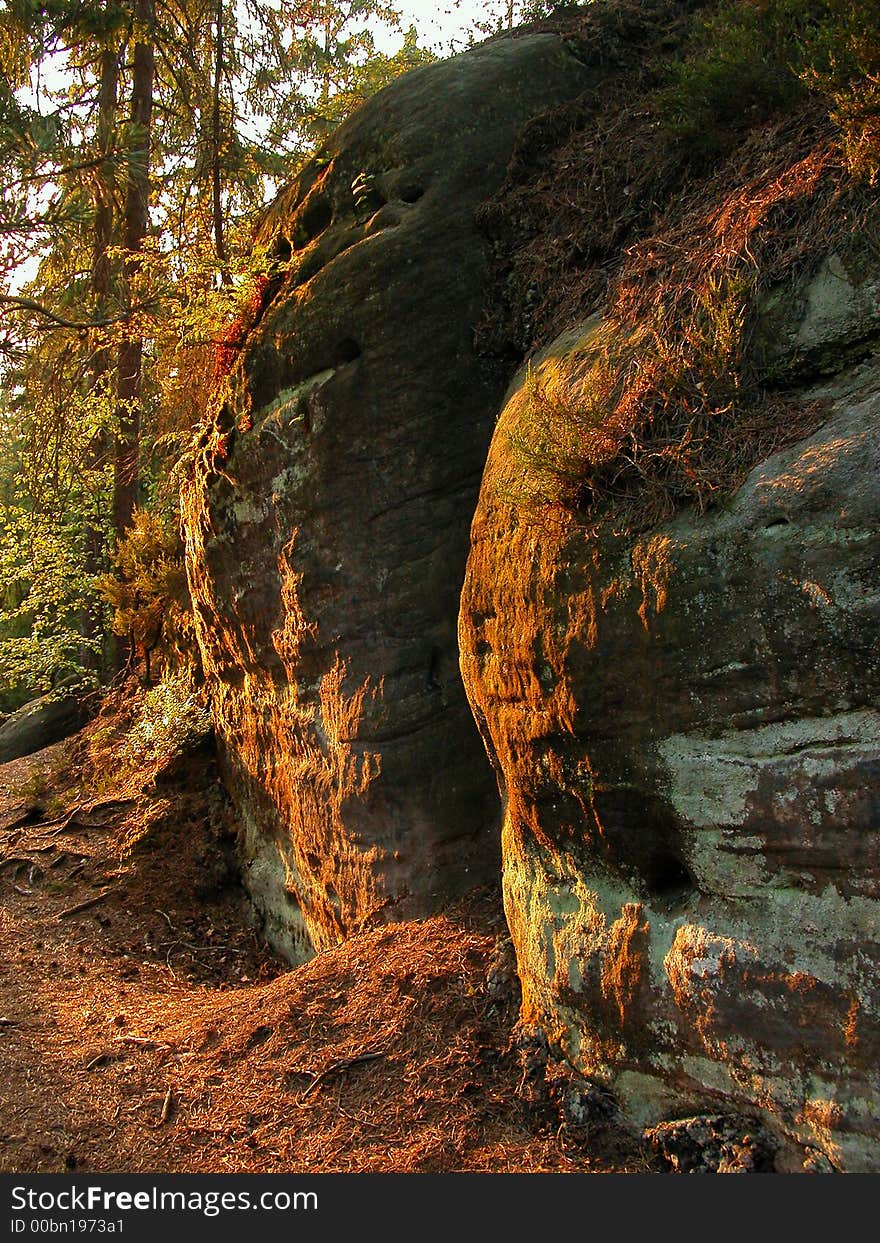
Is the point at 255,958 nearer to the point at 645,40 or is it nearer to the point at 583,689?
the point at 583,689

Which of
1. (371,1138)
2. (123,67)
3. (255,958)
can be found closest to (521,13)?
(123,67)

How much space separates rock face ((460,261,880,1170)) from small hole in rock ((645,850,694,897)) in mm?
12

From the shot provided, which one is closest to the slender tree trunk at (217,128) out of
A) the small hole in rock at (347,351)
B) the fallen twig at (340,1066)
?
the small hole in rock at (347,351)

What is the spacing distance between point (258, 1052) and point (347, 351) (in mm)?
4931

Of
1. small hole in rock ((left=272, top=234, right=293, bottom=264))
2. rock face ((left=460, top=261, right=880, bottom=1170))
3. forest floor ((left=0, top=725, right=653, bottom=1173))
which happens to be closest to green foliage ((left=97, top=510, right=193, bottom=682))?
forest floor ((left=0, top=725, right=653, bottom=1173))

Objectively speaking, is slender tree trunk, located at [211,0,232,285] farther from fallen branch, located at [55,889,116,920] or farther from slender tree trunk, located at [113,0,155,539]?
fallen branch, located at [55,889,116,920]

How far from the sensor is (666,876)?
4.51 metres

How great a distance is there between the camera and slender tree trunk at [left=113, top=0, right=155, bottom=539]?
13.7 metres

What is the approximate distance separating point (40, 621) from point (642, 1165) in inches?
499

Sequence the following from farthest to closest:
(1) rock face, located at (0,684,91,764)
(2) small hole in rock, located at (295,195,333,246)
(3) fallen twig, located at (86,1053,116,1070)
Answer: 1. (1) rock face, located at (0,684,91,764)
2. (2) small hole in rock, located at (295,195,333,246)
3. (3) fallen twig, located at (86,1053,116,1070)

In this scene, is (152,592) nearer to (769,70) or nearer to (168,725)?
(168,725)

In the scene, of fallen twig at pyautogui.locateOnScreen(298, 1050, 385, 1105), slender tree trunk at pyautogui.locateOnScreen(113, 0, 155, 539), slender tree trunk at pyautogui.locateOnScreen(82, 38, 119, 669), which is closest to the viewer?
fallen twig at pyautogui.locateOnScreen(298, 1050, 385, 1105)

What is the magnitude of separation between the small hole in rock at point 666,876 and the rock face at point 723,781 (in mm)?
12

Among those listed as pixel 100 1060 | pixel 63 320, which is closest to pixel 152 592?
pixel 63 320
